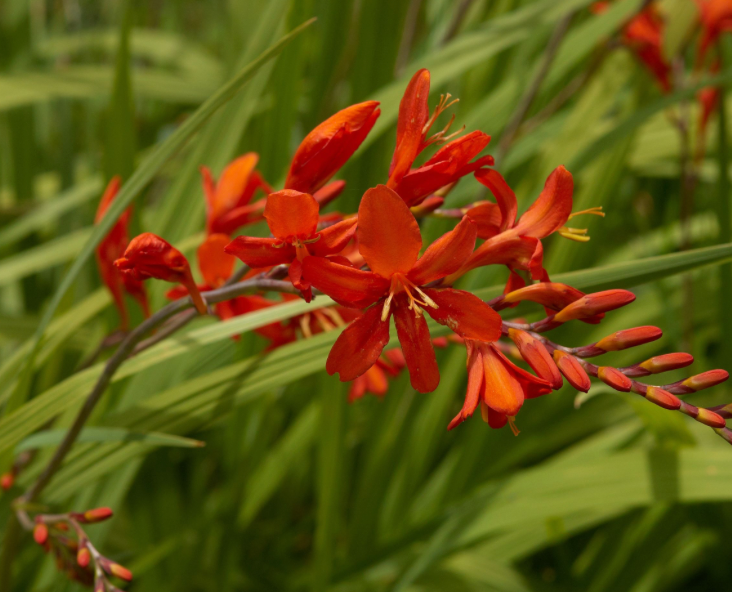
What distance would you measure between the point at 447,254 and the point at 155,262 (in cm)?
24

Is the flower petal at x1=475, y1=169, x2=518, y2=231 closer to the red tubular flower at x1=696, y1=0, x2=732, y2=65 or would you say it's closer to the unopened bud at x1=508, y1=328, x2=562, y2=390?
the unopened bud at x1=508, y1=328, x2=562, y2=390

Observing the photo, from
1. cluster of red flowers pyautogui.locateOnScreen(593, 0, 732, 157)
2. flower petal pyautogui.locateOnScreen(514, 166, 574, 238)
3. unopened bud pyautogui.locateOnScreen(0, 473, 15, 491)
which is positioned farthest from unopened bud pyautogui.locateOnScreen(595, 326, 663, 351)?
cluster of red flowers pyautogui.locateOnScreen(593, 0, 732, 157)

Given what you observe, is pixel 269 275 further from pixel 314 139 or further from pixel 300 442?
pixel 300 442

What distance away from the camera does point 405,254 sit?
18.2 inches

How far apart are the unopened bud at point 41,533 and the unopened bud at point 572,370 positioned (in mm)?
517

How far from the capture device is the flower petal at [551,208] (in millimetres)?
490

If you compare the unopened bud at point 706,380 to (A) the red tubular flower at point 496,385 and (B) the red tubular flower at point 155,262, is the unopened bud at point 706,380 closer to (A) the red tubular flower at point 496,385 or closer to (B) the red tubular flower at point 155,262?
(A) the red tubular flower at point 496,385

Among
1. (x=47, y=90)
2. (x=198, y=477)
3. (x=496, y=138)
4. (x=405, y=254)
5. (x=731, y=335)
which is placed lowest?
(x=198, y=477)

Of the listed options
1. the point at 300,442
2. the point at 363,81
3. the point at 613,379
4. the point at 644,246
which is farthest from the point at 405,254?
the point at 644,246

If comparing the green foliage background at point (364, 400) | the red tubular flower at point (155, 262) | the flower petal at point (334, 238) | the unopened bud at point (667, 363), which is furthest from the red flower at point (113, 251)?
the unopened bud at point (667, 363)

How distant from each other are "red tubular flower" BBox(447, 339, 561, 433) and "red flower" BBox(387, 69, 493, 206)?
13 cm

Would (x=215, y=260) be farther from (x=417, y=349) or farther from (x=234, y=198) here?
(x=417, y=349)

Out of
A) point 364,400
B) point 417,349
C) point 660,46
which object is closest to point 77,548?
point 417,349

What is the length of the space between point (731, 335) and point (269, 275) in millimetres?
910
